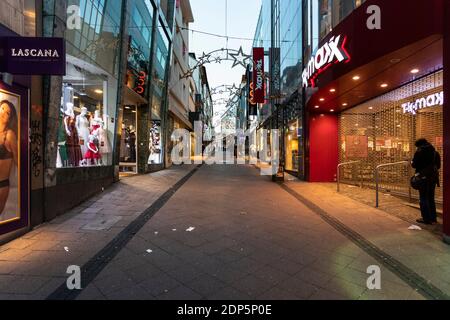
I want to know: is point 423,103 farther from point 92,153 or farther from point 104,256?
point 92,153

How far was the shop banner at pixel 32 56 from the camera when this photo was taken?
4570mm

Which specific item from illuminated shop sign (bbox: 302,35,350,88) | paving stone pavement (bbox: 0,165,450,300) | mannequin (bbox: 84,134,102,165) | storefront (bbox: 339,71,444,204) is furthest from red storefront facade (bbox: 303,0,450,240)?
mannequin (bbox: 84,134,102,165)

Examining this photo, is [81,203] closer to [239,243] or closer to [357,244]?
[239,243]

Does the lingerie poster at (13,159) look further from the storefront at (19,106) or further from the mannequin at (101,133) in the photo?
the mannequin at (101,133)

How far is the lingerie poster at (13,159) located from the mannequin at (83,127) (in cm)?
317

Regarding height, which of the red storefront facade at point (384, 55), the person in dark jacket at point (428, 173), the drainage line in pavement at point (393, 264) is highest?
the red storefront facade at point (384, 55)

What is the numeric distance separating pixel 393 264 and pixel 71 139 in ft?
26.3

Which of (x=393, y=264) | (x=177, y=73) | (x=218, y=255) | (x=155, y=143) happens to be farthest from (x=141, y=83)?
(x=393, y=264)

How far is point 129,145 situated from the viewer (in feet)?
46.2

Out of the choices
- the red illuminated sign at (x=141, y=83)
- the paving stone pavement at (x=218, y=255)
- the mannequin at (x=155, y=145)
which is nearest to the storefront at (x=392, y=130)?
the paving stone pavement at (x=218, y=255)

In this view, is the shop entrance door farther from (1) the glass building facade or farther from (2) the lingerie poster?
(2) the lingerie poster

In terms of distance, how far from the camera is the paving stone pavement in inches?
126
